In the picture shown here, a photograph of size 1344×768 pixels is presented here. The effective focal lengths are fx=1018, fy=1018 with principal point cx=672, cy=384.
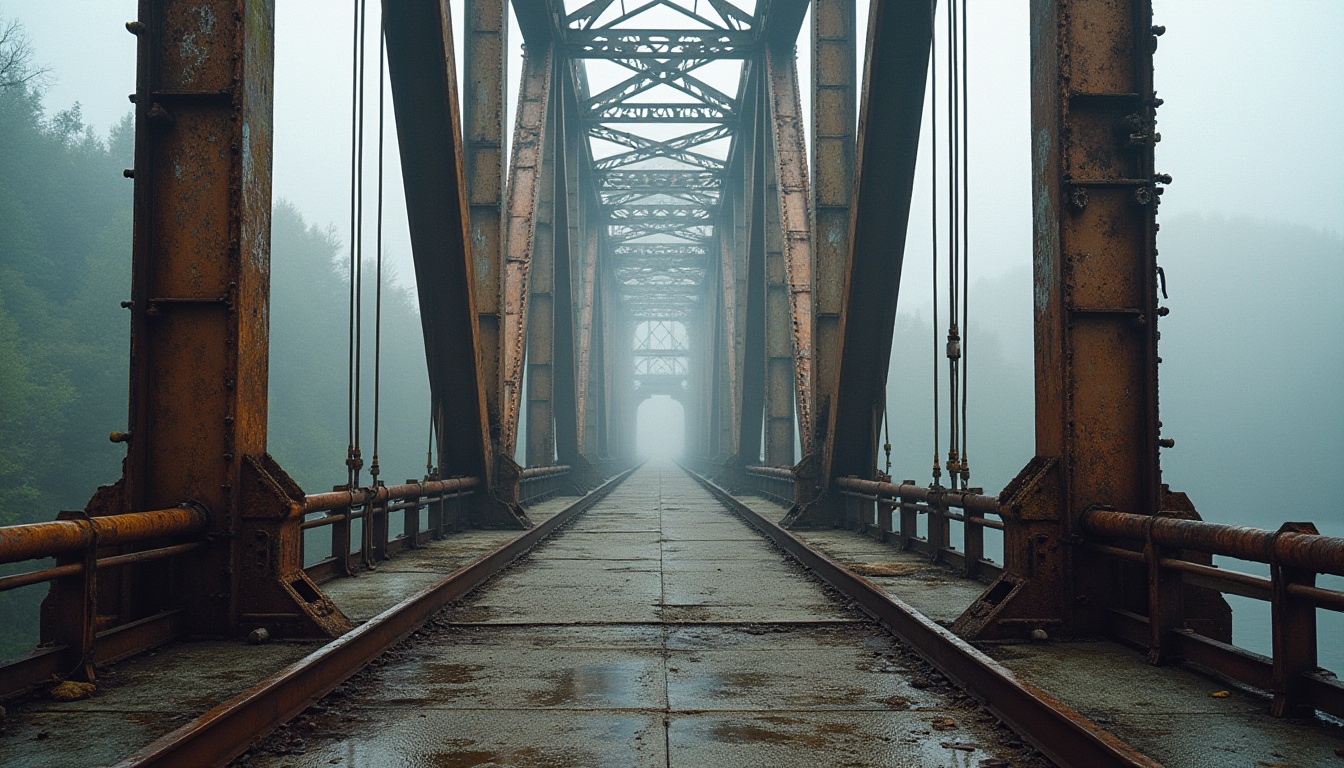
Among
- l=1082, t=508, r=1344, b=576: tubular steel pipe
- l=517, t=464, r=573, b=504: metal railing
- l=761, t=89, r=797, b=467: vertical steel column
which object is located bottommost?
l=517, t=464, r=573, b=504: metal railing

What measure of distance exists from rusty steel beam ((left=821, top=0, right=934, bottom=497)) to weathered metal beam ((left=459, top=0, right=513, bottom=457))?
3866mm

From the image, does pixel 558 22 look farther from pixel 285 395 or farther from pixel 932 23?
pixel 285 395

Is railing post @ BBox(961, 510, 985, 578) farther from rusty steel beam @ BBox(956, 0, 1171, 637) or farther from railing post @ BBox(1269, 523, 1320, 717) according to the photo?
railing post @ BBox(1269, 523, 1320, 717)

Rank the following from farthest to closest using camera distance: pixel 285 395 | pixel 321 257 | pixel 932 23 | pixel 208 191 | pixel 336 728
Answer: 1. pixel 321 257
2. pixel 285 395
3. pixel 932 23
4. pixel 208 191
5. pixel 336 728

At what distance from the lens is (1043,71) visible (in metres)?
5.19

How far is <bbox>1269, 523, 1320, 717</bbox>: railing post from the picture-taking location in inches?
134

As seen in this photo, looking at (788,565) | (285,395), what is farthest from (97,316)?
(788,565)

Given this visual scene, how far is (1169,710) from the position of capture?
359cm

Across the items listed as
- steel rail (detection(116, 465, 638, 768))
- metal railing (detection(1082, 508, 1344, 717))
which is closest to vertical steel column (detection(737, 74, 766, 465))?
steel rail (detection(116, 465, 638, 768))

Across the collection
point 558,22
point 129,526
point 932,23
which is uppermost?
point 558,22

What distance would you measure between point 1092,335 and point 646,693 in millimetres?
2705

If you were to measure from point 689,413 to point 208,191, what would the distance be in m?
61.6

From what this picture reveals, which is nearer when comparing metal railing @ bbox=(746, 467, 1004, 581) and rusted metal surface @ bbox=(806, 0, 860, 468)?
metal railing @ bbox=(746, 467, 1004, 581)

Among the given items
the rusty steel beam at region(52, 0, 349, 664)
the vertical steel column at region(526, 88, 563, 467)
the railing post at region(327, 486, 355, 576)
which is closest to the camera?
the rusty steel beam at region(52, 0, 349, 664)
